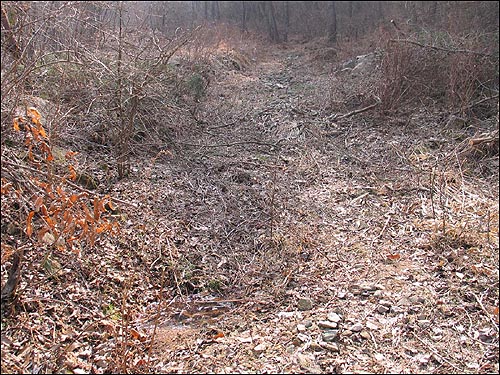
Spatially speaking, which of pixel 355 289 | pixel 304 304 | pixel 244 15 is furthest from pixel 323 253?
pixel 244 15

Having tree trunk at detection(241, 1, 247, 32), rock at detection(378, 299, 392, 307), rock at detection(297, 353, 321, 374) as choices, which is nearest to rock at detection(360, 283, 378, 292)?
rock at detection(378, 299, 392, 307)

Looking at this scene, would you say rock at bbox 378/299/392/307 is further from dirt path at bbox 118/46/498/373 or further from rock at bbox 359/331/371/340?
rock at bbox 359/331/371/340

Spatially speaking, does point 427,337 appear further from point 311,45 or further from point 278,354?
point 311,45

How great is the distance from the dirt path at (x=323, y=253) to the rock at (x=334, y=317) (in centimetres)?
2

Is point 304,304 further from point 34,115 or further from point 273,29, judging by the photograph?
point 273,29

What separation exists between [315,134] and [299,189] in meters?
1.84

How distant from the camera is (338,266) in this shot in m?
3.79

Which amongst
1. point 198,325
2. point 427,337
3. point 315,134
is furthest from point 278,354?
point 315,134

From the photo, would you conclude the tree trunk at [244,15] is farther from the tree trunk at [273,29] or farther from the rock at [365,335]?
the rock at [365,335]

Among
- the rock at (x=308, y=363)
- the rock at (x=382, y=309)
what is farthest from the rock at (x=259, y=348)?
the rock at (x=382, y=309)

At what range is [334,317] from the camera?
10.1 feet

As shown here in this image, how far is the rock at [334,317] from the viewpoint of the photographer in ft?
10.0

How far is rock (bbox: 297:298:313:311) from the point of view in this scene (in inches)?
129

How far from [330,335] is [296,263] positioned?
1.04 metres
